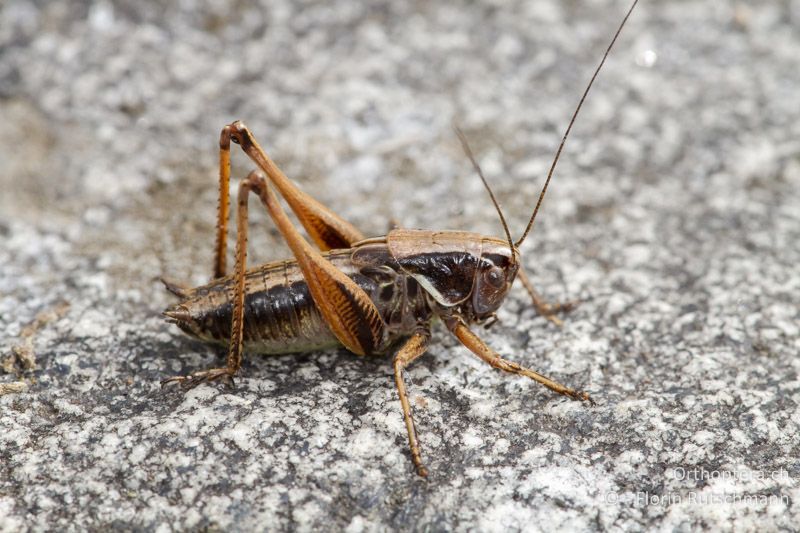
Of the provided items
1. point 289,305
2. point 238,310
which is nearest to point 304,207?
point 289,305

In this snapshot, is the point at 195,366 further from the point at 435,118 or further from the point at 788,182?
the point at 788,182

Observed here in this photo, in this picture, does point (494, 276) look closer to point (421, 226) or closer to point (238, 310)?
point (421, 226)

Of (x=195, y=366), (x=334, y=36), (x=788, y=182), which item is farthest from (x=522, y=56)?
(x=195, y=366)

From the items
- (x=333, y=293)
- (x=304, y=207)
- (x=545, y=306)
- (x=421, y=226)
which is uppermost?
(x=304, y=207)

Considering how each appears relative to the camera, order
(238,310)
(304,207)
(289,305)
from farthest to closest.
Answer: (304,207)
(289,305)
(238,310)

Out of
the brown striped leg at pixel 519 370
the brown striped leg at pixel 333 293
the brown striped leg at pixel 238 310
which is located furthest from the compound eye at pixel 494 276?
the brown striped leg at pixel 238 310

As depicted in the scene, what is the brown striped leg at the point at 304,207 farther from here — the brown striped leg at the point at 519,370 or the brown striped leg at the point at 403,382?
the brown striped leg at the point at 519,370
